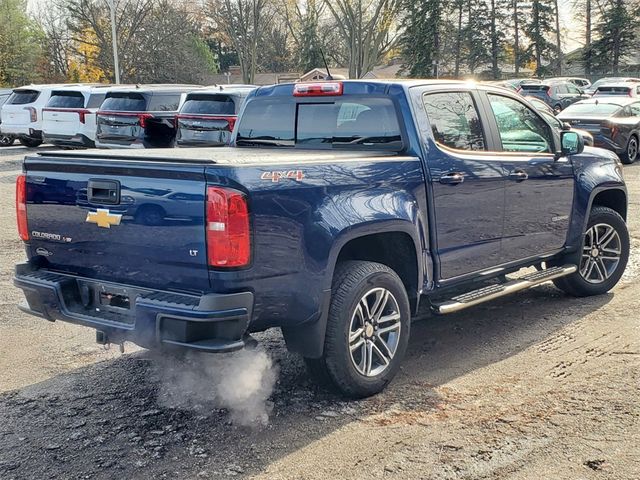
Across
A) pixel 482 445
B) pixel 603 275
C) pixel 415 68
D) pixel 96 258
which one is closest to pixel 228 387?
pixel 96 258

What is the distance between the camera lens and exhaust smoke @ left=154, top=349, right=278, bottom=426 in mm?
4387

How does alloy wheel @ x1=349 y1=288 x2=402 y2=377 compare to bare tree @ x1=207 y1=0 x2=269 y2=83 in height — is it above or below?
below

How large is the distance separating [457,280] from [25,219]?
9.41 ft

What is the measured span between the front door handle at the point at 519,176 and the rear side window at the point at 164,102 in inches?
494

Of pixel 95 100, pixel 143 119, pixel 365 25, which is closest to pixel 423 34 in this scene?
pixel 365 25

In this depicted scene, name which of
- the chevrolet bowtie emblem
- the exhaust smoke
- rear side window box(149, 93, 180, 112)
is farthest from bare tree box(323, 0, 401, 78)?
the chevrolet bowtie emblem

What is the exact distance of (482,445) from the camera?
12.9 ft

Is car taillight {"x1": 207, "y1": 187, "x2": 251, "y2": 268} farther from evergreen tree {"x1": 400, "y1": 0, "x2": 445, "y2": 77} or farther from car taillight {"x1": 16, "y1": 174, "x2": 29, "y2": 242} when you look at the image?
evergreen tree {"x1": 400, "y1": 0, "x2": 445, "y2": 77}

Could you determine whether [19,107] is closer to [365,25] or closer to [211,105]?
[211,105]

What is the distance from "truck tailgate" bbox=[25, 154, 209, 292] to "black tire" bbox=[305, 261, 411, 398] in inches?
36.1

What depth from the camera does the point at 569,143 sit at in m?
6.21

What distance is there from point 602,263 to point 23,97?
719 inches

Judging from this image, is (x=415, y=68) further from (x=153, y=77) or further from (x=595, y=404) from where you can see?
(x=595, y=404)

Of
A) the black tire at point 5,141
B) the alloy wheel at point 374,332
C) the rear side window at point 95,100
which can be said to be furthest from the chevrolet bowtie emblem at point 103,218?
the black tire at point 5,141
